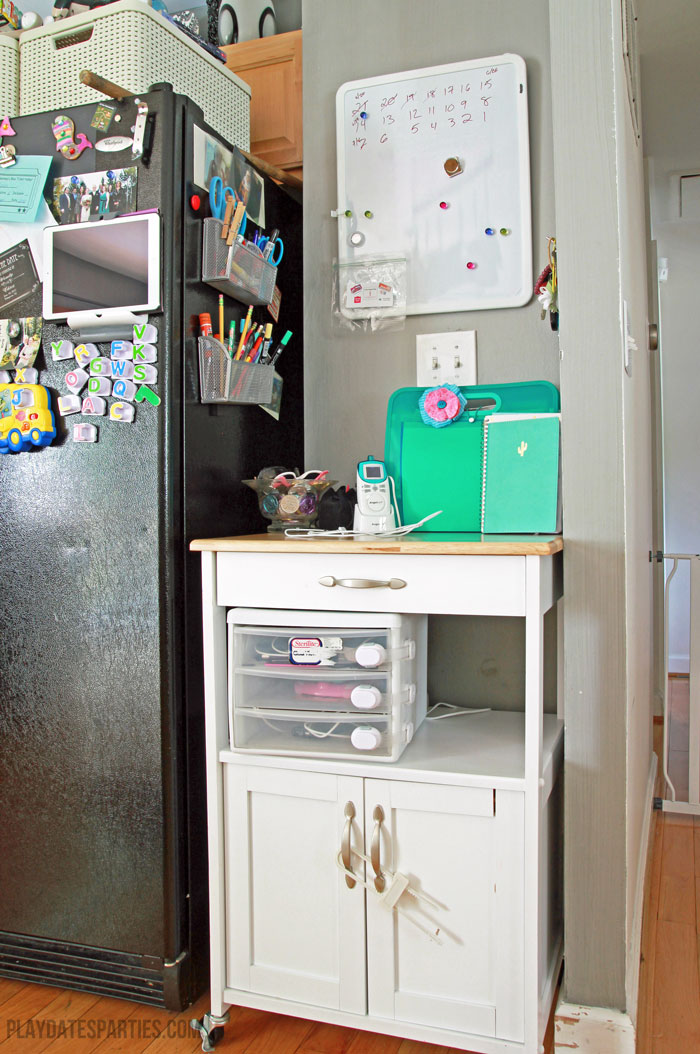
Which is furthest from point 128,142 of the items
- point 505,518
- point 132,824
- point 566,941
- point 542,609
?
point 566,941

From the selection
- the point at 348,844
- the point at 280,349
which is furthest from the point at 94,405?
the point at 348,844

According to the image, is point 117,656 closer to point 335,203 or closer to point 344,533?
point 344,533

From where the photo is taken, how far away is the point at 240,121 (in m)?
1.95

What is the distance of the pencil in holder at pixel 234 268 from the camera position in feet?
5.11

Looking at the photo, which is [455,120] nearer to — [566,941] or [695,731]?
[566,941]

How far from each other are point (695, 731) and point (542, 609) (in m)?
1.48

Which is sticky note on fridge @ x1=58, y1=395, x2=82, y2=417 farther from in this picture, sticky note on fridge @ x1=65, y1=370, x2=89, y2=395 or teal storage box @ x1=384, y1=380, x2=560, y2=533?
teal storage box @ x1=384, y1=380, x2=560, y2=533

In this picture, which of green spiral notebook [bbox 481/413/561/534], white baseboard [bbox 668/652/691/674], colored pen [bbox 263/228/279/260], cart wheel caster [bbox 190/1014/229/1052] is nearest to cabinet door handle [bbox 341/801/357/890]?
cart wheel caster [bbox 190/1014/229/1052]

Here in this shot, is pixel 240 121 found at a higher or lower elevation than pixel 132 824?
higher

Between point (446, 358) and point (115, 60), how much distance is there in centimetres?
93

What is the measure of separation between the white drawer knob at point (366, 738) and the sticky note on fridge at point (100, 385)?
0.79 metres

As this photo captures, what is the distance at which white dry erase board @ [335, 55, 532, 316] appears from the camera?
180cm

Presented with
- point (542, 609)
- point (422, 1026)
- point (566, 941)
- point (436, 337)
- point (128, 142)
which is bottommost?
point (422, 1026)

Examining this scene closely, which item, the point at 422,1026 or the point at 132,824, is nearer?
the point at 422,1026
